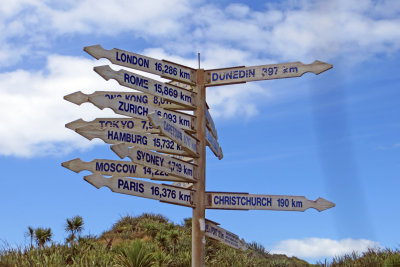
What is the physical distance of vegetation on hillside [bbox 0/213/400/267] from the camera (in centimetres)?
1190

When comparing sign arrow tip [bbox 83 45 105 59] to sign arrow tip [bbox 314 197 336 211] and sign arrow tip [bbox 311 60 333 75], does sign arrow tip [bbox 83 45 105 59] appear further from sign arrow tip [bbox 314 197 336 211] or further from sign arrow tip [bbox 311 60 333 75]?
sign arrow tip [bbox 314 197 336 211]

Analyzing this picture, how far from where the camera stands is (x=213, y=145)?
1014 cm

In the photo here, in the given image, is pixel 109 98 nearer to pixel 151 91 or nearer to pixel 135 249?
pixel 151 91

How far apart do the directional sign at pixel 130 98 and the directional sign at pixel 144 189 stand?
151 cm

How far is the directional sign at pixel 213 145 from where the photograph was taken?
984cm

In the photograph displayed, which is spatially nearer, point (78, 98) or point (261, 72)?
point (78, 98)

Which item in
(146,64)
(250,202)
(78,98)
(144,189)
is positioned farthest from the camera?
(250,202)

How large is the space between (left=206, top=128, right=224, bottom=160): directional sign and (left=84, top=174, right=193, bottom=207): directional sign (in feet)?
4.54

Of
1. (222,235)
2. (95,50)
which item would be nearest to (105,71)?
(95,50)

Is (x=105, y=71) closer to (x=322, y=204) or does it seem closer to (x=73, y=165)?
(x=73, y=165)

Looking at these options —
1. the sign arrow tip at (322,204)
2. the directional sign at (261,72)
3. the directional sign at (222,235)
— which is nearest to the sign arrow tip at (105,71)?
the directional sign at (261,72)

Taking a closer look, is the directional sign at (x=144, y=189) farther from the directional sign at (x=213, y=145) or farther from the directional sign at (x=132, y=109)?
the directional sign at (x=213, y=145)

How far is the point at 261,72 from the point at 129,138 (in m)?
3.05

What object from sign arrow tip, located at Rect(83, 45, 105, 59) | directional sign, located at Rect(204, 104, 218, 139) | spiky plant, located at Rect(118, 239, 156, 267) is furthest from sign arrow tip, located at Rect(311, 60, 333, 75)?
spiky plant, located at Rect(118, 239, 156, 267)
